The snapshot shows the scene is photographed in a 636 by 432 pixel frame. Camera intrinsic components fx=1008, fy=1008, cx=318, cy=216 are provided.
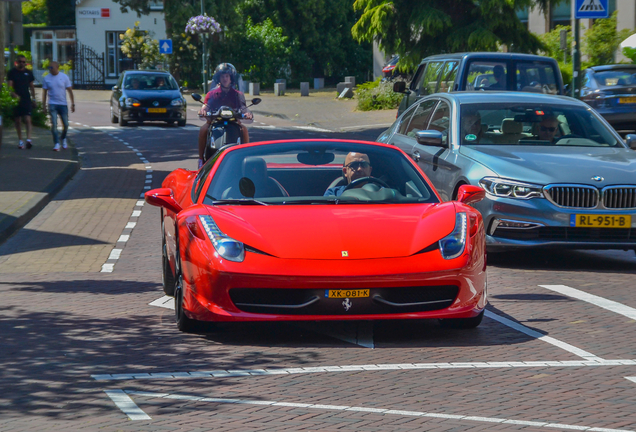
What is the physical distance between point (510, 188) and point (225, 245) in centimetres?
378

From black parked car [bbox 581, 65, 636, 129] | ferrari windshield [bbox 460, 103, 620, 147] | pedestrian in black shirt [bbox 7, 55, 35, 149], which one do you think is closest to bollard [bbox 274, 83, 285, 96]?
black parked car [bbox 581, 65, 636, 129]

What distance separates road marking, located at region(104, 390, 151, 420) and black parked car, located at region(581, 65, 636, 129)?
19023mm

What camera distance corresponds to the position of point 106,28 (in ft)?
211

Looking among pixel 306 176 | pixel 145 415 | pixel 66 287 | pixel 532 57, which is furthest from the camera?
pixel 532 57

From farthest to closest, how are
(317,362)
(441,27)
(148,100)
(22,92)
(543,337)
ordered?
(148,100) → (441,27) → (22,92) → (543,337) → (317,362)

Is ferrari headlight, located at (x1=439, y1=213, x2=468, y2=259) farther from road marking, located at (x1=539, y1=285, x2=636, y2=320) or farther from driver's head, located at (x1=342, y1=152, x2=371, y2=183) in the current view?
road marking, located at (x1=539, y1=285, x2=636, y2=320)

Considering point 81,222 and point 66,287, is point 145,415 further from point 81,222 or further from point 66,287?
point 81,222

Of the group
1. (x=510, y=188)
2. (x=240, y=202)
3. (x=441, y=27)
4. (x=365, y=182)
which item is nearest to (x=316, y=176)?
(x=365, y=182)

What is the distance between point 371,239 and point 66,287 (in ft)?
11.1

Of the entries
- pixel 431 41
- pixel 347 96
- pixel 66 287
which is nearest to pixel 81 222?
pixel 66 287

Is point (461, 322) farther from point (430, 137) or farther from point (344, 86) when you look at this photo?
point (344, 86)

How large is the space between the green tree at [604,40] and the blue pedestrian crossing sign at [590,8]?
19.5 metres

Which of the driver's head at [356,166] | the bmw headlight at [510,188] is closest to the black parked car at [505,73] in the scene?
the bmw headlight at [510,188]

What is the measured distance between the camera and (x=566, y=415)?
4637 mm
